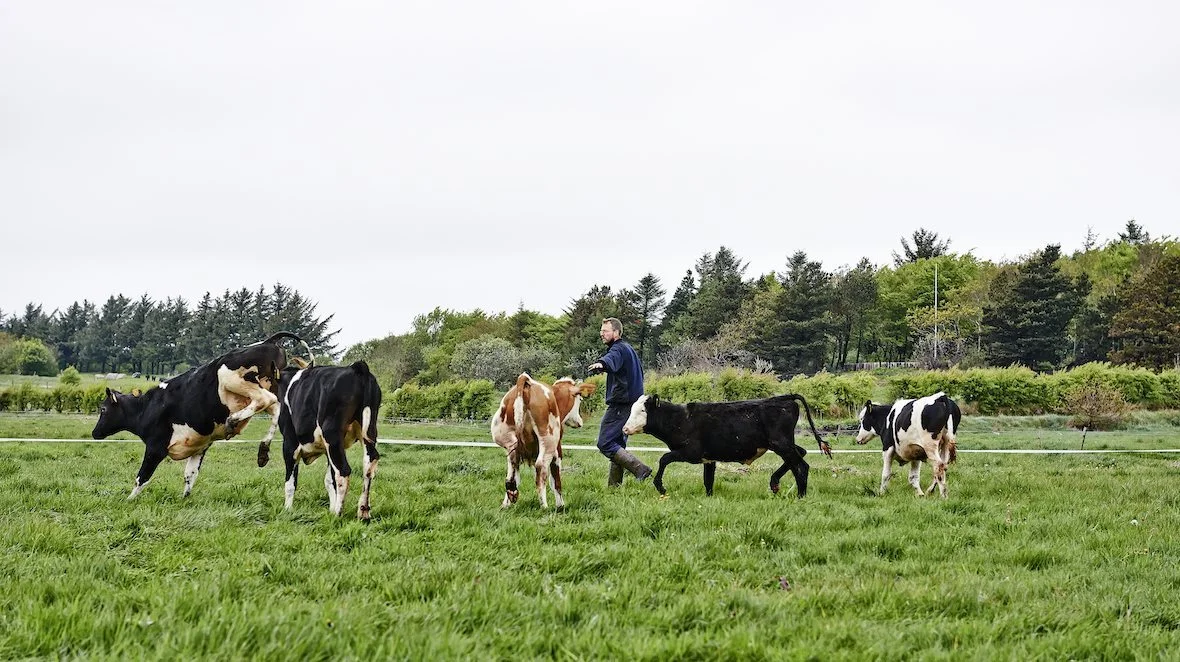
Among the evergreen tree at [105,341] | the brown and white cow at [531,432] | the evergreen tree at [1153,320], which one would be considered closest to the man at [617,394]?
the brown and white cow at [531,432]

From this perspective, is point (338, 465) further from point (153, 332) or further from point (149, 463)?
point (153, 332)

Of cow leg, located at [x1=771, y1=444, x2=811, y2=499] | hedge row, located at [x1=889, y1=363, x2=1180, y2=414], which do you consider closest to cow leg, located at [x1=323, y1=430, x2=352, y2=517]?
cow leg, located at [x1=771, y1=444, x2=811, y2=499]

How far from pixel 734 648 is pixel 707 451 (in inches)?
218

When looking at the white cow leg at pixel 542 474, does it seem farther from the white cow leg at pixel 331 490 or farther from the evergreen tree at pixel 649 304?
the evergreen tree at pixel 649 304

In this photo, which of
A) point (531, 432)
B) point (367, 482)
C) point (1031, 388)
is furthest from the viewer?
point (1031, 388)

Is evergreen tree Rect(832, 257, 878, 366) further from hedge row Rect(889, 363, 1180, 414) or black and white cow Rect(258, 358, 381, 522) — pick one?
black and white cow Rect(258, 358, 381, 522)

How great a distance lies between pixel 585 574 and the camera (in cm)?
501

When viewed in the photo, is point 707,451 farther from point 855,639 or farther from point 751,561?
point 855,639

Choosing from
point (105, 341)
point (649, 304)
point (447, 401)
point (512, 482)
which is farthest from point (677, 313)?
point (105, 341)

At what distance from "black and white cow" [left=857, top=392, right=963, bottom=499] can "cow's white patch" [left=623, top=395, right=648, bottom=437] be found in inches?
121

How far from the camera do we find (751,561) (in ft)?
17.7

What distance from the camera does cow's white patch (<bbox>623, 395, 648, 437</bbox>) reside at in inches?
362

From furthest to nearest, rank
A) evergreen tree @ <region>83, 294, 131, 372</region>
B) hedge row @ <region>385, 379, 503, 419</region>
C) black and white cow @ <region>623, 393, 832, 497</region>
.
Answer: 1. evergreen tree @ <region>83, 294, 131, 372</region>
2. hedge row @ <region>385, 379, 503, 419</region>
3. black and white cow @ <region>623, 393, 832, 497</region>

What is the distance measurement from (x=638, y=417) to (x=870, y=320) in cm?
6026
